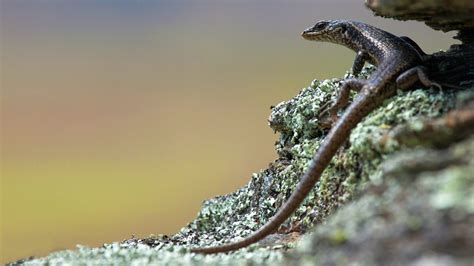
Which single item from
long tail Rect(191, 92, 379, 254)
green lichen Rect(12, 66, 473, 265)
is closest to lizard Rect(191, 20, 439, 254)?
long tail Rect(191, 92, 379, 254)

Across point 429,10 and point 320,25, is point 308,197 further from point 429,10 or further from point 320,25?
point 320,25

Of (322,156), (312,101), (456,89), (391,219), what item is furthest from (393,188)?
(312,101)

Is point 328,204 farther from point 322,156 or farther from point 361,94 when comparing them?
point 361,94

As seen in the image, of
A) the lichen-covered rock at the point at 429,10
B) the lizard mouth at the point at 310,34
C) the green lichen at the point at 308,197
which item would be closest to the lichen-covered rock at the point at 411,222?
the green lichen at the point at 308,197

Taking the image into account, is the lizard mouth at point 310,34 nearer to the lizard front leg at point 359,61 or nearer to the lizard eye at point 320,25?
the lizard eye at point 320,25

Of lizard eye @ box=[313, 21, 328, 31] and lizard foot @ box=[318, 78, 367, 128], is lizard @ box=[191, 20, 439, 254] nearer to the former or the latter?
lizard foot @ box=[318, 78, 367, 128]

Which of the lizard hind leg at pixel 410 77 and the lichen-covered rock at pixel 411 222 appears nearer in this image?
the lichen-covered rock at pixel 411 222

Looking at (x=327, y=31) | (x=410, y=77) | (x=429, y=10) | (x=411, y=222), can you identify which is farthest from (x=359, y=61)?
(x=411, y=222)
